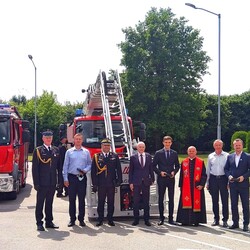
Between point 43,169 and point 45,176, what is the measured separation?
150 millimetres

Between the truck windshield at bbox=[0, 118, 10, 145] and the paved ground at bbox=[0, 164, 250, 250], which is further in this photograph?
the truck windshield at bbox=[0, 118, 10, 145]

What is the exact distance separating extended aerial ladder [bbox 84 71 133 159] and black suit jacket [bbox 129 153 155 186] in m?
2.09

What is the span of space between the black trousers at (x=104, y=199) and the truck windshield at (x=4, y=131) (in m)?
4.94

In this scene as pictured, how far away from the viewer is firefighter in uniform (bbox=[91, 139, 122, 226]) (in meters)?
10.6

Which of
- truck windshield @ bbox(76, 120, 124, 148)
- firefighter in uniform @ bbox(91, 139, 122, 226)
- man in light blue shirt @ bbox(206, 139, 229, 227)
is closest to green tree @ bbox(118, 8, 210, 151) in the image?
truck windshield @ bbox(76, 120, 124, 148)

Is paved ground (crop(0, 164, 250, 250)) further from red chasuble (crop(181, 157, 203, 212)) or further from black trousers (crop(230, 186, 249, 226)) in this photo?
red chasuble (crop(181, 157, 203, 212))

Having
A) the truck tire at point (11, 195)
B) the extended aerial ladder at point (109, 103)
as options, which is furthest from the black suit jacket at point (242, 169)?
the truck tire at point (11, 195)

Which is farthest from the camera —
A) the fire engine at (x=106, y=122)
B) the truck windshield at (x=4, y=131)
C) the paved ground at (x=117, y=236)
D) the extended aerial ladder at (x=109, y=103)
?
the truck windshield at (x=4, y=131)

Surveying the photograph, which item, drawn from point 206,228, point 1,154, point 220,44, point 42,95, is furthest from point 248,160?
point 42,95

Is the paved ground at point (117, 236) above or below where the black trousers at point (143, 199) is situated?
below

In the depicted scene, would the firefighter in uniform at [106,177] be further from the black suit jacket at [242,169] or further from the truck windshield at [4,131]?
the truck windshield at [4,131]

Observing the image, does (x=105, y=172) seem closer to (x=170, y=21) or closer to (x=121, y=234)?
(x=121, y=234)

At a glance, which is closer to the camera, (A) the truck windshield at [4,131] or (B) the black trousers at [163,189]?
(B) the black trousers at [163,189]

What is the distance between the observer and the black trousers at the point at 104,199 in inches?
417
